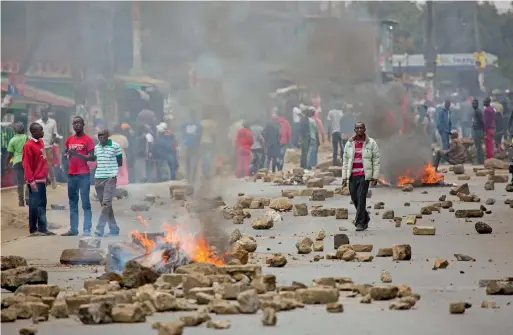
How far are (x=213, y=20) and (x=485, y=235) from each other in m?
4.97

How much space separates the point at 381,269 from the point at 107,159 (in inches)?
213

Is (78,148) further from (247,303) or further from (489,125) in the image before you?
(489,125)

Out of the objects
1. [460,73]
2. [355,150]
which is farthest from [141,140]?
[460,73]

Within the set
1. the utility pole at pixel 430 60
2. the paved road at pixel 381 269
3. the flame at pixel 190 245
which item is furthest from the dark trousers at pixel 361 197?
the utility pole at pixel 430 60

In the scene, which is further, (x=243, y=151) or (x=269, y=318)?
(x=243, y=151)

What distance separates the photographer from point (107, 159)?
55.0ft

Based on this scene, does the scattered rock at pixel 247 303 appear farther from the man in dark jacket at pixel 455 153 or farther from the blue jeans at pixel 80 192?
the man in dark jacket at pixel 455 153

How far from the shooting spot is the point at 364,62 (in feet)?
95.6

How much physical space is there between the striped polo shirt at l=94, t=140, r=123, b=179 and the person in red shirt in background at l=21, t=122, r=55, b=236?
754mm

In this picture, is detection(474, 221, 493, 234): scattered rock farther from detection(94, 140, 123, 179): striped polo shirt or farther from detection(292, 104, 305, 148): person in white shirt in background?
detection(292, 104, 305, 148): person in white shirt in background

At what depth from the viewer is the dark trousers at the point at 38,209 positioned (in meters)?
16.7

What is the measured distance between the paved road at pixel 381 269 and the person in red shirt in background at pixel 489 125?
11034 millimetres

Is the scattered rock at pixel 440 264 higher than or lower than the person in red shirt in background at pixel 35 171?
lower

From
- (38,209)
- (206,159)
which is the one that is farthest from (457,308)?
(206,159)
